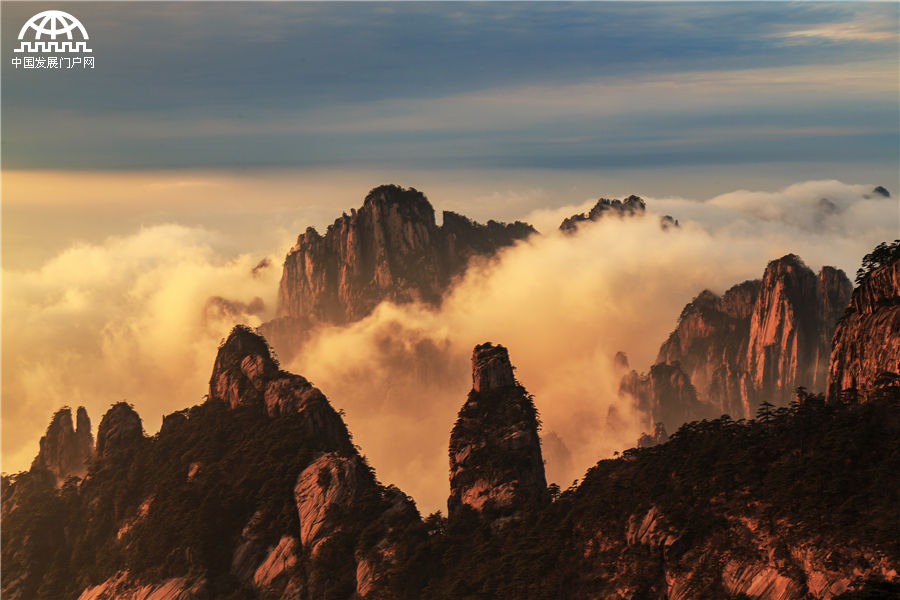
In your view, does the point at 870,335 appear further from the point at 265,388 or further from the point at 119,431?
the point at 119,431

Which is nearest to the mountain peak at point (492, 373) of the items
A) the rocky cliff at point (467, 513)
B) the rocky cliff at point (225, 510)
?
the rocky cliff at point (467, 513)

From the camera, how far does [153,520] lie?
16662cm

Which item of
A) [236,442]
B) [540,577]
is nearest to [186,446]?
[236,442]

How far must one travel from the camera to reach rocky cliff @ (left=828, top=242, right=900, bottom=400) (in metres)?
122

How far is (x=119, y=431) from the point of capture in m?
191

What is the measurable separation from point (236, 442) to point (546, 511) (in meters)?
53.8

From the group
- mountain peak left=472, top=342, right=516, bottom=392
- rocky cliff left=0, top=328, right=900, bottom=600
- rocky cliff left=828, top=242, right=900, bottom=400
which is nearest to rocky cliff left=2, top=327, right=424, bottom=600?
rocky cliff left=0, top=328, right=900, bottom=600

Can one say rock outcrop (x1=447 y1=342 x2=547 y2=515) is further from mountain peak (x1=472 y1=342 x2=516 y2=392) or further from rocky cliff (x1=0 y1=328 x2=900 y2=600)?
rocky cliff (x1=0 y1=328 x2=900 y2=600)

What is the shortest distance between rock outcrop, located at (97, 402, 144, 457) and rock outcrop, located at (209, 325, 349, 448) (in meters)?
14.5

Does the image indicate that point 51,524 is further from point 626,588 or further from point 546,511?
point 626,588

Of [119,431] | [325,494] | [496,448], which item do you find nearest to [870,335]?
[496,448]

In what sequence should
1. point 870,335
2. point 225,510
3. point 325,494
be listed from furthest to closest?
point 225,510
point 325,494
point 870,335

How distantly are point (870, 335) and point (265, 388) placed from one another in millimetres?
91546

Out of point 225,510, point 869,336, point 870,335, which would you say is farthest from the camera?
point 225,510
